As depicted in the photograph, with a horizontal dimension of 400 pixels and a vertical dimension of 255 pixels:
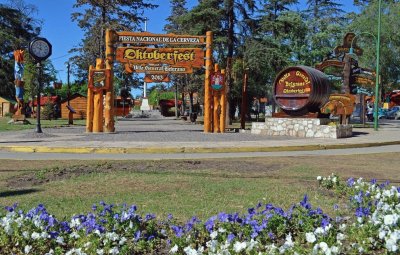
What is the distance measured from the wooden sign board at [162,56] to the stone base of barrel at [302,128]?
421 cm

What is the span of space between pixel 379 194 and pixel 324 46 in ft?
137

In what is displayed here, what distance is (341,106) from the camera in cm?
2223

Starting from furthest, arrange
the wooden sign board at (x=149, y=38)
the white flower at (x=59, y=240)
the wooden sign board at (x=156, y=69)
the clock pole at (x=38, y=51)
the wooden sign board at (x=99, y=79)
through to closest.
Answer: the wooden sign board at (x=156, y=69) < the wooden sign board at (x=149, y=38) < the wooden sign board at (x=99, y=79) < the clock pole at (x=38, y=51) < the white flower at (x=59, y=240)

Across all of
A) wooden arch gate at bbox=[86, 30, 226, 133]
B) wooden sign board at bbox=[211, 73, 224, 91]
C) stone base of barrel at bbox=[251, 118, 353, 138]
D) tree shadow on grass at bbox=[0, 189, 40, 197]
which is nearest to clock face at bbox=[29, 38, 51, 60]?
wooden arch gate at bbox=[86, 30, 226, 133]

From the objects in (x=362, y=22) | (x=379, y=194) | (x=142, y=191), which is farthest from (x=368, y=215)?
(x=362, y=22)

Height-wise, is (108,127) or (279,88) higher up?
(279,88)

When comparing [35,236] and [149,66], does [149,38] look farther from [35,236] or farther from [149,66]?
[35,236]

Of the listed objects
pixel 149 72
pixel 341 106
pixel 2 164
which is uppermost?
pixel 149 72

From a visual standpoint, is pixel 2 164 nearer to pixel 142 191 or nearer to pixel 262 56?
pixel 142 191

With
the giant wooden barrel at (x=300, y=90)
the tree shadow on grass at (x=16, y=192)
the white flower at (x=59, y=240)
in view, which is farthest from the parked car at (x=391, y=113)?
the white flower at (x=59, y=240)

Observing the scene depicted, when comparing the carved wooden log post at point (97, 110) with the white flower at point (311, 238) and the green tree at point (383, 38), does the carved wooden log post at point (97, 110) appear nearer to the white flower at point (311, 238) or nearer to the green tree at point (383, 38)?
the white flower at point (311, 238)

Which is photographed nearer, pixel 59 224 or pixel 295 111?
pixel 59 224

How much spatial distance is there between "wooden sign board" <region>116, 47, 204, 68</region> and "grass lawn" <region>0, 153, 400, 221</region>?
11.1 meters

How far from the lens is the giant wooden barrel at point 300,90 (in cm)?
2092
